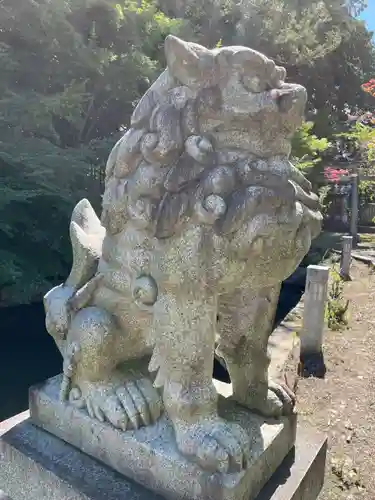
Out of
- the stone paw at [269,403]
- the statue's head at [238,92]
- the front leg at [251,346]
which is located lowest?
the stone paw at [269,403]

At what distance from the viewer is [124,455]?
1.46 metres

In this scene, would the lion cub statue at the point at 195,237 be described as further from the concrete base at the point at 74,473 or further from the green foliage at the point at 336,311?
the green foliage at the point at 336,311

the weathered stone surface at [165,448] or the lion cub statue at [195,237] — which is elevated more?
the lion cub statue at [195,237]

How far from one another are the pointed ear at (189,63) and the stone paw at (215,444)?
902 mm

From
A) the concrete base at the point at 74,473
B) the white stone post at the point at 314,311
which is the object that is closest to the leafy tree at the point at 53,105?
the white stone post at the point at 314,311

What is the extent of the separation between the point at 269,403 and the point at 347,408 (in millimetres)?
2388

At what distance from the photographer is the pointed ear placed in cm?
123

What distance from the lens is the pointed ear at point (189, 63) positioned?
1.23 meters

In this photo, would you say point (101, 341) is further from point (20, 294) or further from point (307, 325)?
point (20, 294)

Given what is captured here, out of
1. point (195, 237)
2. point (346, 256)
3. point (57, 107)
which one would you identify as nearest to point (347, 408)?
point (195, 237)

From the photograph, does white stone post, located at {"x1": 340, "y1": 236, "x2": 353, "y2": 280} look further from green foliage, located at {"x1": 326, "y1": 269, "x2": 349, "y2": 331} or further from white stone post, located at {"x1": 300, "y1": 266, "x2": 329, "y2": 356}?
white stone post, located at {"x1": 300, "y1": 266, "x2": 329, "y2": 356}

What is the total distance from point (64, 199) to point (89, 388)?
171 inches

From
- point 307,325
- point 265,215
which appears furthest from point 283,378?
point 265,215

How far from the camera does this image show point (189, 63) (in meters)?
1.24
